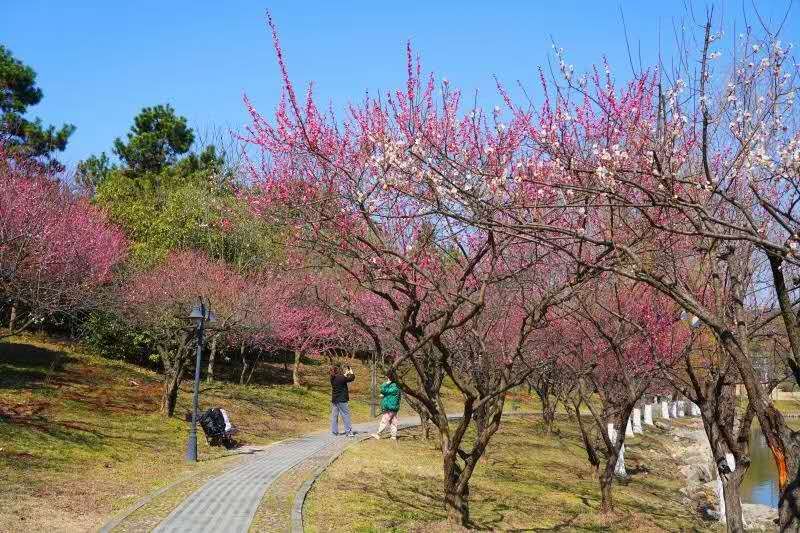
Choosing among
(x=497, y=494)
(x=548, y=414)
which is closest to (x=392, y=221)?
(x=497, y=494)

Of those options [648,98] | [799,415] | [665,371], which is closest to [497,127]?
[648,98]

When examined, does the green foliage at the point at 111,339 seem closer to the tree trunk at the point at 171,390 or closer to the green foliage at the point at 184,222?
the green foliage at the point at 184,222

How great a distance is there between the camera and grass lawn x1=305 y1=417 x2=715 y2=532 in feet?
32.6

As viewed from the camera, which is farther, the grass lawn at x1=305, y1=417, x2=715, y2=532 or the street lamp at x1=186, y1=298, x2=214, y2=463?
the street lamp at x1=186, y1=298, x2=214, y2=463

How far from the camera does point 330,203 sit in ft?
28.2

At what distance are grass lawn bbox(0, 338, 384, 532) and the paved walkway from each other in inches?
32.5

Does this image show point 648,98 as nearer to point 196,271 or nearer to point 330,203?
point 330,203

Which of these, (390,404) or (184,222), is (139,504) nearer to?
(390,404)

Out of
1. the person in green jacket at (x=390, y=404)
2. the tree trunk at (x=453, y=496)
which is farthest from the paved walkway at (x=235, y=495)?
the tree trunk at (x=453, y=496)

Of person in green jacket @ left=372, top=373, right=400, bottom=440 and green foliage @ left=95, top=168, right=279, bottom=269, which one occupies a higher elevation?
green foliage @ left=95, top=168, right=279, bottom=269

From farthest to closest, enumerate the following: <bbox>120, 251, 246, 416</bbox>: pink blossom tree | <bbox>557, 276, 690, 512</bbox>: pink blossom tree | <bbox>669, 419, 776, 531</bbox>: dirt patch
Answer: <bbox>120, 251, 246, 416</bbox>: pink blossom tree
<bbox>669, 419, 776, 531</bbox>: dirt patch
<bbox>557, 276, 690, 512</bbox>: pink blossom tree

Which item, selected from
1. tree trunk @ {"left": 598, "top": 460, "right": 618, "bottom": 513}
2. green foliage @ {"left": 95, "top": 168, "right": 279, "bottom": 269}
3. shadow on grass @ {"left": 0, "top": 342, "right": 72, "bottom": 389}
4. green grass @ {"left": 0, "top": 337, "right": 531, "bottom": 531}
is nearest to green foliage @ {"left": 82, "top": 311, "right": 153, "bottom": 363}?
green grass @ {"left": 0, "top": 337, "right": 531, "bottom": 531}

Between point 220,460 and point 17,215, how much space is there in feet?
26.0

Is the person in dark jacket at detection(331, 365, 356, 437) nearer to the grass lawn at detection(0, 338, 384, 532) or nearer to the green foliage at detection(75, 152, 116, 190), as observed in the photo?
the grass lawn at detection(0, 338, 384, 532)
